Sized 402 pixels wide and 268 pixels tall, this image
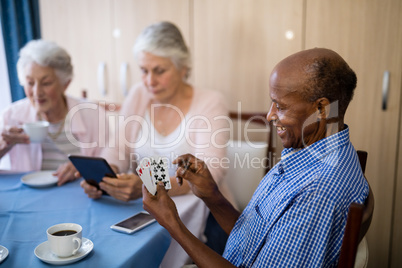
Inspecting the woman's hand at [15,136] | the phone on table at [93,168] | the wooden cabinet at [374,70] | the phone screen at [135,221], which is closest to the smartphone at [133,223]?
the phone screen at [135,221]

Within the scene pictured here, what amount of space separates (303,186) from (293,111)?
228 mm

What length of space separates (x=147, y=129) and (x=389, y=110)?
1485 mm

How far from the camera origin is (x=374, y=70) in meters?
2.18

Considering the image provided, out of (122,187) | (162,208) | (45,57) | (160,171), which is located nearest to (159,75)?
(45,57)

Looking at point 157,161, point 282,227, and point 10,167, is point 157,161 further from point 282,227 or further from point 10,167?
point 10,167

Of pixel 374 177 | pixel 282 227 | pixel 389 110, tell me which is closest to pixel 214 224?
pixel 282 227

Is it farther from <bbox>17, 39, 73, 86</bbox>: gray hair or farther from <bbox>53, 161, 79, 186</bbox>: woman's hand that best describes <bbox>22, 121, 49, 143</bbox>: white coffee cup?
<bbox>17, 39, 73, 86</bbox>: gray hair

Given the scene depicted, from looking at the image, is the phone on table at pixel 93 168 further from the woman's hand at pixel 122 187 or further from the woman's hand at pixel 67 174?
the woman's hand at pixel 67 174

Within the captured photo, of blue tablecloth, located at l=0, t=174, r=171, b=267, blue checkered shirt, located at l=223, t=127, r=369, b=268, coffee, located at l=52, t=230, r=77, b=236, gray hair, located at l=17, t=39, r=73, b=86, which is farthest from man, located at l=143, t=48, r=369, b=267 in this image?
gray hair, located at l=17, t=39, r=73, b=86

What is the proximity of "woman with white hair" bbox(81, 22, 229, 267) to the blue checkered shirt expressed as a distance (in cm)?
70

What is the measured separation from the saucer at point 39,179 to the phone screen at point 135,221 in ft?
1.85

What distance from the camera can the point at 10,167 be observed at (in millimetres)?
2090

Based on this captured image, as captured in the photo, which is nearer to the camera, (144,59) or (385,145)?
(144,59)

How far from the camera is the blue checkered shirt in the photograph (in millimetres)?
881
